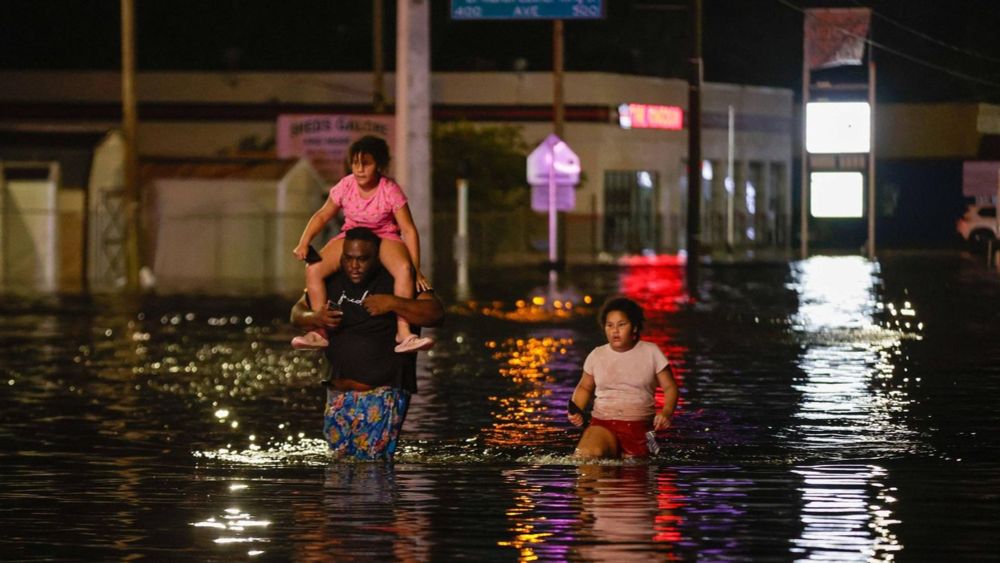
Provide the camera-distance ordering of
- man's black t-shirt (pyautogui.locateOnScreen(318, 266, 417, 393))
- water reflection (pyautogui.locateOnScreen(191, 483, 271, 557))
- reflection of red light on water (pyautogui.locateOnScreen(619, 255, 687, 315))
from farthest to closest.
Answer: reflection of red light on water (pyautogui.locateOnScreen(619, 255, 687, 315))
man's black t-shirt (pyautogui.locateOnScreen(318, 266, 417, 393))
water reflection (pyautogui.locateOnScreen(191, 483, 271, 557))

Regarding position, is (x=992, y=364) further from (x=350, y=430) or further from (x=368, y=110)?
(x=368, y=110)

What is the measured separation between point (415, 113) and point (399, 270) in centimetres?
2084

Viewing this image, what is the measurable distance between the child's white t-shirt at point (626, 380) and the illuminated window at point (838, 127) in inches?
1971

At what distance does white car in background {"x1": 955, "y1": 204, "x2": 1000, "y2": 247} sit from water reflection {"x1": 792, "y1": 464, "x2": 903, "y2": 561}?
193 ft

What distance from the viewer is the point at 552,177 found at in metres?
52.9

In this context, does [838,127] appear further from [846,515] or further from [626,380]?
[846,515]

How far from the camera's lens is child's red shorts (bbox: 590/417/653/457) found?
13.1 m

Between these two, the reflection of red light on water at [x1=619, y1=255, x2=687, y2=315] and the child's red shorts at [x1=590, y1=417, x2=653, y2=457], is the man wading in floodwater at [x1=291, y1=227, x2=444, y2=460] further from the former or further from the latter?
the reflection of red light on water at [x1=619, y1=255, x2=687, y2=315]

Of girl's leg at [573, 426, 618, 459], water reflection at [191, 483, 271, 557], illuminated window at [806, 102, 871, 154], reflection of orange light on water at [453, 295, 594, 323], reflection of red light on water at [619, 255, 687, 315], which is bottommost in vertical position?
reflection of orange light on water at [453, 295, 594, 323]

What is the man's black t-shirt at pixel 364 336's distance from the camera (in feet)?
42.1

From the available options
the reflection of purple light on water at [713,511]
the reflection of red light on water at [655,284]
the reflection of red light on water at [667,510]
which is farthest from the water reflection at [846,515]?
the reflection of red light on water at [655,284]

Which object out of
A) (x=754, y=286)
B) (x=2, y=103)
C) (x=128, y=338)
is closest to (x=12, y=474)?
(x=128, y=338)

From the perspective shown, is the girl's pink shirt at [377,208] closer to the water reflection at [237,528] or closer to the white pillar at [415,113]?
the water reflection at [237,528]

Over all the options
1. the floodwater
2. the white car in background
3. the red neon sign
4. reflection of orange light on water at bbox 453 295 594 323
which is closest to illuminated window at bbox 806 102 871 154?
the red neon sign
